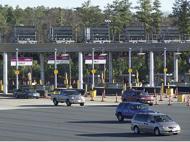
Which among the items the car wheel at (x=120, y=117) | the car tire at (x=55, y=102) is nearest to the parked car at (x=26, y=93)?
the car tire at (x=55, y=102)

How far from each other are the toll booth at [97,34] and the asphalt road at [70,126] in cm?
3609

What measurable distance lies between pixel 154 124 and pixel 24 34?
60.5 meters

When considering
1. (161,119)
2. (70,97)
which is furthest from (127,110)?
(70,97)

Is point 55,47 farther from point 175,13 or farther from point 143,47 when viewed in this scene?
point 175,13

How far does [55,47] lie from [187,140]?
57.6 meters

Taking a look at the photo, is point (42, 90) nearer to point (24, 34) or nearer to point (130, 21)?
point (24, 34)

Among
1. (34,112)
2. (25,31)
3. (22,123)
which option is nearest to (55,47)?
(25,31)

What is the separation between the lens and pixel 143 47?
86875 mm

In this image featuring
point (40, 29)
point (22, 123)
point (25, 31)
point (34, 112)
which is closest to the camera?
point (22, 123)

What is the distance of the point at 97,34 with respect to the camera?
308ft

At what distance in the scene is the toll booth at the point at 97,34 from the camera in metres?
92.8

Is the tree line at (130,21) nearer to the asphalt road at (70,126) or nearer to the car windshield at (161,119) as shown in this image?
the asphalt road at (70,126)

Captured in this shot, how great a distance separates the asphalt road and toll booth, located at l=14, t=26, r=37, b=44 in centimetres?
3459

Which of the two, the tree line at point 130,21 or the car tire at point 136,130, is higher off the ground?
the tree line at point 130,21
